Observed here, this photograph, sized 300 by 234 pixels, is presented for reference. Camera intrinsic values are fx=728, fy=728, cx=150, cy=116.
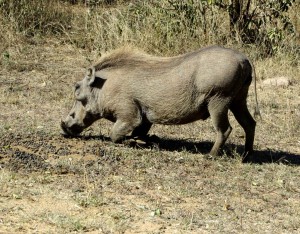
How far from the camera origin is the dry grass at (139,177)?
16.4 feet

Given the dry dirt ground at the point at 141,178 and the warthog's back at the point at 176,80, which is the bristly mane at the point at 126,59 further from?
the dry dirt ground at the point at 141,178

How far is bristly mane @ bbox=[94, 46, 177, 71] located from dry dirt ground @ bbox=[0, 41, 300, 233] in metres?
0.72

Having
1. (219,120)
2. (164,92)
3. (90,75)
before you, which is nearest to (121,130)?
(164,92)

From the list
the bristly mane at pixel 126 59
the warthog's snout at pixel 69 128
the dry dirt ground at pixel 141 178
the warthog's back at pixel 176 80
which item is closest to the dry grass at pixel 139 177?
the dry dirt ground at pixel 141 178

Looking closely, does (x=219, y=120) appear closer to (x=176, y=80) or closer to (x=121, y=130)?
(x=176, y=80)

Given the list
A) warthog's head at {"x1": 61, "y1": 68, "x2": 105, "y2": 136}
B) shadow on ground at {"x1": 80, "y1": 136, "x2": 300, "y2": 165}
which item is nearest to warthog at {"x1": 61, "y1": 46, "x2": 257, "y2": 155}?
warthog's head at {"x1": 61, "y1": 68, "x2": 105, "y2": 136}

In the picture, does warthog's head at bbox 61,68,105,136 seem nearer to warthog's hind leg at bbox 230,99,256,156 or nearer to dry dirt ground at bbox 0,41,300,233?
dry dirt ground at bbox 0,41,300,233

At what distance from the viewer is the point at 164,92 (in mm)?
6711

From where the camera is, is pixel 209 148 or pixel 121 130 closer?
pixel 121 130

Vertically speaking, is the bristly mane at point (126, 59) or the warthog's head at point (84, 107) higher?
the bristly mane at point (126, 59)

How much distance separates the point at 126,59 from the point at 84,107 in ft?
2.06

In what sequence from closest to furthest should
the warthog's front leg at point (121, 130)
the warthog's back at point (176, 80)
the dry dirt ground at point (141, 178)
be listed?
the dry dirt ground at point (141, 178) < the warthog's back at point (176, 80) < the warthog's front leg at point (121, 130)

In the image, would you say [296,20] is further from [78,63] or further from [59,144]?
[59,144]

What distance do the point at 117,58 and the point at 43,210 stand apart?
243 centimetres
